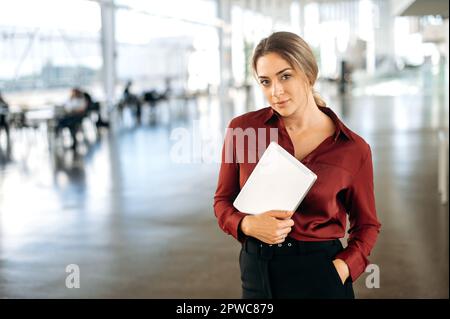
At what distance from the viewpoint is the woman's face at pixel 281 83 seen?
45.3 inches

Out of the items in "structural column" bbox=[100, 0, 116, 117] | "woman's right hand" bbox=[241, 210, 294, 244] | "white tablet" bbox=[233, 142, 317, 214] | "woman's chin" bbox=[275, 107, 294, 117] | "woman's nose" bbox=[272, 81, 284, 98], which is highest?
"structural column" bbox=[100, 0, 116, 117]

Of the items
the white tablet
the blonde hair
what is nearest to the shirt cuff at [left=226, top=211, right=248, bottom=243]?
the white tablet

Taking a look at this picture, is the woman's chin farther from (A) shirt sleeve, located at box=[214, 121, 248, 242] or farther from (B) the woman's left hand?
(B) the woman's left hand

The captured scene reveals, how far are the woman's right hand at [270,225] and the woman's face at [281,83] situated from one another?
15 centimetres

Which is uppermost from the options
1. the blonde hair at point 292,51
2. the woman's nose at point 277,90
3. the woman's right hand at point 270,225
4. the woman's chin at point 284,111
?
the blonde hair at point 292,51

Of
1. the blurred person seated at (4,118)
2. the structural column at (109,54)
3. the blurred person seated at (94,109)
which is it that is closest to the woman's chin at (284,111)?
the blurred person seated at (4,118)

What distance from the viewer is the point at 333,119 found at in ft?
4.14

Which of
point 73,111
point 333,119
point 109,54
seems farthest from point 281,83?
point 109,54

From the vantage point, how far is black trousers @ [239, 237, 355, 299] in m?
1.30

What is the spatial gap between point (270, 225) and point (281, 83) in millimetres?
213

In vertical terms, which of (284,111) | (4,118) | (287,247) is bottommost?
(4,118)

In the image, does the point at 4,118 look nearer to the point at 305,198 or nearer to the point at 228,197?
the point at 228,197

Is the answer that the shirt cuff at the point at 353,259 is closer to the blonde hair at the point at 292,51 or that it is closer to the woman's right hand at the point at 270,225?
the woman's right hand at the point at 270,225
